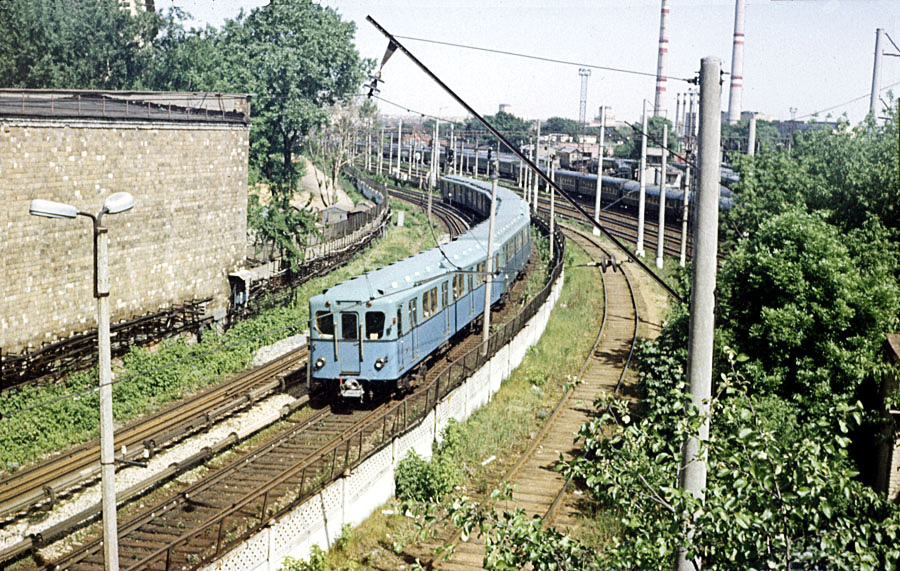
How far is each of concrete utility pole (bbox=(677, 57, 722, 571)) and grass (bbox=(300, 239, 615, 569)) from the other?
7.63ft

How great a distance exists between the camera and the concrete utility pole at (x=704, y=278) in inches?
215

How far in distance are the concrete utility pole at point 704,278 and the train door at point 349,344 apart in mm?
12162

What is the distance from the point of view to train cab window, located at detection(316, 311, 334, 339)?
17.8 m

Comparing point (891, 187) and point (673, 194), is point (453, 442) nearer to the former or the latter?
point (891, 187)

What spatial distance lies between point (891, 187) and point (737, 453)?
588 inches

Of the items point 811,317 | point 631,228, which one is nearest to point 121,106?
point 811,317

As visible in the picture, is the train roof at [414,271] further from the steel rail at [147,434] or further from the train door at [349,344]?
the steel rail at [147,434]

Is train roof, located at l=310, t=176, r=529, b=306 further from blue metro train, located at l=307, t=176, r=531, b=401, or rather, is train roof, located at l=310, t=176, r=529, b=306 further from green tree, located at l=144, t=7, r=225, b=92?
green tree, located at l=144, t=7, r=225, b=92

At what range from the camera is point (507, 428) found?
18531 millimetres

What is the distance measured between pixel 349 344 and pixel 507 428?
3.71 meters

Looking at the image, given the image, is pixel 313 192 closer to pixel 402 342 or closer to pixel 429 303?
pixel 429 303

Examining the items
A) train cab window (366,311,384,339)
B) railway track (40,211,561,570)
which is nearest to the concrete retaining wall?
railway track (40,211,561,570)

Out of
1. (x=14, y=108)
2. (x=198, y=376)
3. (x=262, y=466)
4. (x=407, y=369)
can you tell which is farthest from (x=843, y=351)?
(x=14, y=108)

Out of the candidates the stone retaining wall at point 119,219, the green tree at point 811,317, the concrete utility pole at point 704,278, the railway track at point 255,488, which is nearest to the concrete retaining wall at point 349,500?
the railway track at point 255,488
